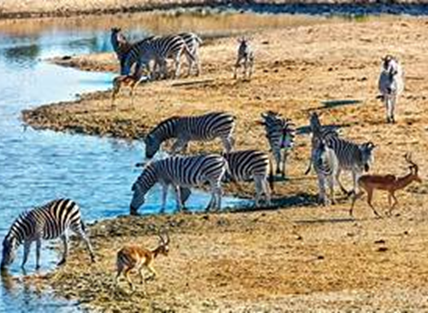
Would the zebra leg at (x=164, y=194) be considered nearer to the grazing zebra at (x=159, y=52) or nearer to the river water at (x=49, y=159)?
the river water at (x=49, y=159)

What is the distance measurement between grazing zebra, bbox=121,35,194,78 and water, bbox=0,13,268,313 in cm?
125

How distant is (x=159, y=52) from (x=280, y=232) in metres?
19.5

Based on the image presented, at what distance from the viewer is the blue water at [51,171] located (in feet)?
66.0

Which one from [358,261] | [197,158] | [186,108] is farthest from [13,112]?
[358,261]

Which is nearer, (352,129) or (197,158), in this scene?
(197,158)

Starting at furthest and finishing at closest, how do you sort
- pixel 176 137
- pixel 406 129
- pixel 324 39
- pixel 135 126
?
pixel 324 39, pixel 135 126, pixel 406 129, pixel 176 137

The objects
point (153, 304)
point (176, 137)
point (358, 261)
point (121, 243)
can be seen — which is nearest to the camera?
point (153, 304)

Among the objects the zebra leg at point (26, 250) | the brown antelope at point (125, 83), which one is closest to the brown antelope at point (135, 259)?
the zebra leg at point (26, 250)

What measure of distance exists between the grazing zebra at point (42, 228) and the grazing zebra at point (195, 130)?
7.09m

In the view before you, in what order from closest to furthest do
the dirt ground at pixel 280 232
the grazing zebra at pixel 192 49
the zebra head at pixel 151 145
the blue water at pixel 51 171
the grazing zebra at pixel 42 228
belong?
the dirt ground at pixel 280 232
the blue water at pixel 51 171
the grazing zebra at pixel 42 228
the zebra head at pixel 151 145
the grazing zebra at pixel 192 49

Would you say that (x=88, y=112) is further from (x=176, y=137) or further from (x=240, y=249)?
(x=240, y=249)

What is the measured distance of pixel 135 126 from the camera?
3228 centimetres

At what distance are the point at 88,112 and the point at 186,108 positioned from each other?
8.38 feet

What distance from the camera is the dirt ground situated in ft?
59.9
